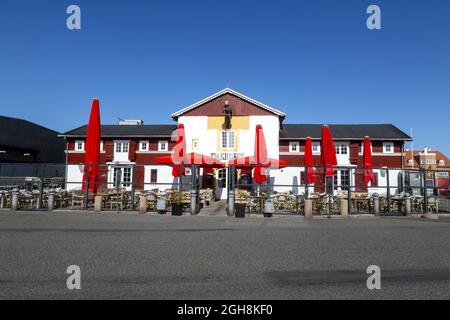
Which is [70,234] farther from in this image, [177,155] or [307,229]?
[177,155]

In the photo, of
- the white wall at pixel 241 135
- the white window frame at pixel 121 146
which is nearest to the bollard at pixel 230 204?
the white wall at pixel 241 135

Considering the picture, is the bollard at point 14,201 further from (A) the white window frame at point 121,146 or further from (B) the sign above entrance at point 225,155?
(A) the white window frame at point 121,146

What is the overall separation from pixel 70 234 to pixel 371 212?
13.1 metres

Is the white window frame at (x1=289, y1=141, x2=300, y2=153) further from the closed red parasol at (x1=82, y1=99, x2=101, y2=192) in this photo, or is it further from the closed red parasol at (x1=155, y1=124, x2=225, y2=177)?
the closed red parasol at (x1=82, y1=99, x2=101, y2=192)

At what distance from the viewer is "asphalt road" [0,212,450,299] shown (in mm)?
4602

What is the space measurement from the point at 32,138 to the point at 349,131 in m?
43.8

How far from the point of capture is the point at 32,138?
164ft

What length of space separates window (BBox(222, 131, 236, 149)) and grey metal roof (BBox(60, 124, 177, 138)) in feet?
19.8

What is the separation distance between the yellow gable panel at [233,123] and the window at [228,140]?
1.74 feet

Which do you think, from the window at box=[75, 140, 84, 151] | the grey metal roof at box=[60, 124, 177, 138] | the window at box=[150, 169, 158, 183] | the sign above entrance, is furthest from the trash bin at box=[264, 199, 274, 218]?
the window at box=[75, 140, 84, 151]

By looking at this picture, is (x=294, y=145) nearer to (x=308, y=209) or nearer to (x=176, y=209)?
(x=308, y=209)

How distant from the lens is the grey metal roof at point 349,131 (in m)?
31.0

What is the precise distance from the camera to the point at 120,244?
7852mm
